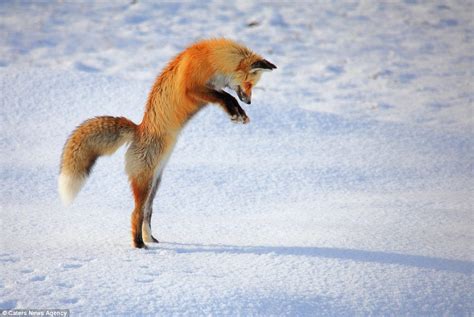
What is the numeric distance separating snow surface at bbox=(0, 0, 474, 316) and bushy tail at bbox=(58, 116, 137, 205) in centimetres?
47

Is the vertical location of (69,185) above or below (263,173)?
above

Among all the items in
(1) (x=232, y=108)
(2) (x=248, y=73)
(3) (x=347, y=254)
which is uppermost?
(2) (x=248, y=73)

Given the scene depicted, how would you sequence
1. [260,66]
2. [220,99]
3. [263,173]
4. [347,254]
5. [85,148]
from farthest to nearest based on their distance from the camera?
[263,173]
[260,66]
[220,99]
[85,148]
[347,254]

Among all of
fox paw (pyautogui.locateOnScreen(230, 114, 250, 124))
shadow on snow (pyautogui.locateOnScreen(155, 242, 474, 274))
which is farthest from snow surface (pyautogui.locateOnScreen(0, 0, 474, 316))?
fox paw (pyautogui.locateOnScreen(230, 114, 250, 124))

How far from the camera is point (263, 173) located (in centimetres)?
589

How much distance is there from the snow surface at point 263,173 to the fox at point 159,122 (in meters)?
0.46

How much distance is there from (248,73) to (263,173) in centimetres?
159

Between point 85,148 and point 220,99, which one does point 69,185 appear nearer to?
point 85,148

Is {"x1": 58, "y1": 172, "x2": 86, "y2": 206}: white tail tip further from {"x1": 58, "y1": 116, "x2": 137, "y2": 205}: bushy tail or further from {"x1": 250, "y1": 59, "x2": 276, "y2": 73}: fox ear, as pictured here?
{"x1": 250, "y1": 59, "x2": 276, "y2": 73}: fox ear

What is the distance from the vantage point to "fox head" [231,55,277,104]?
14.8 feet

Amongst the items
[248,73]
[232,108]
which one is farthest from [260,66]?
[232,108]

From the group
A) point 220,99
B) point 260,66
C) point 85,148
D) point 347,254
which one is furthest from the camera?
point 260,66

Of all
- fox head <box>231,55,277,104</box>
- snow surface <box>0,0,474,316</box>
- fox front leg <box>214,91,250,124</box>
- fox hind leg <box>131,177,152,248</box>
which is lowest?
snow surface <box>0,0,474,316</box>

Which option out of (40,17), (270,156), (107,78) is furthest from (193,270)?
(40,17)
